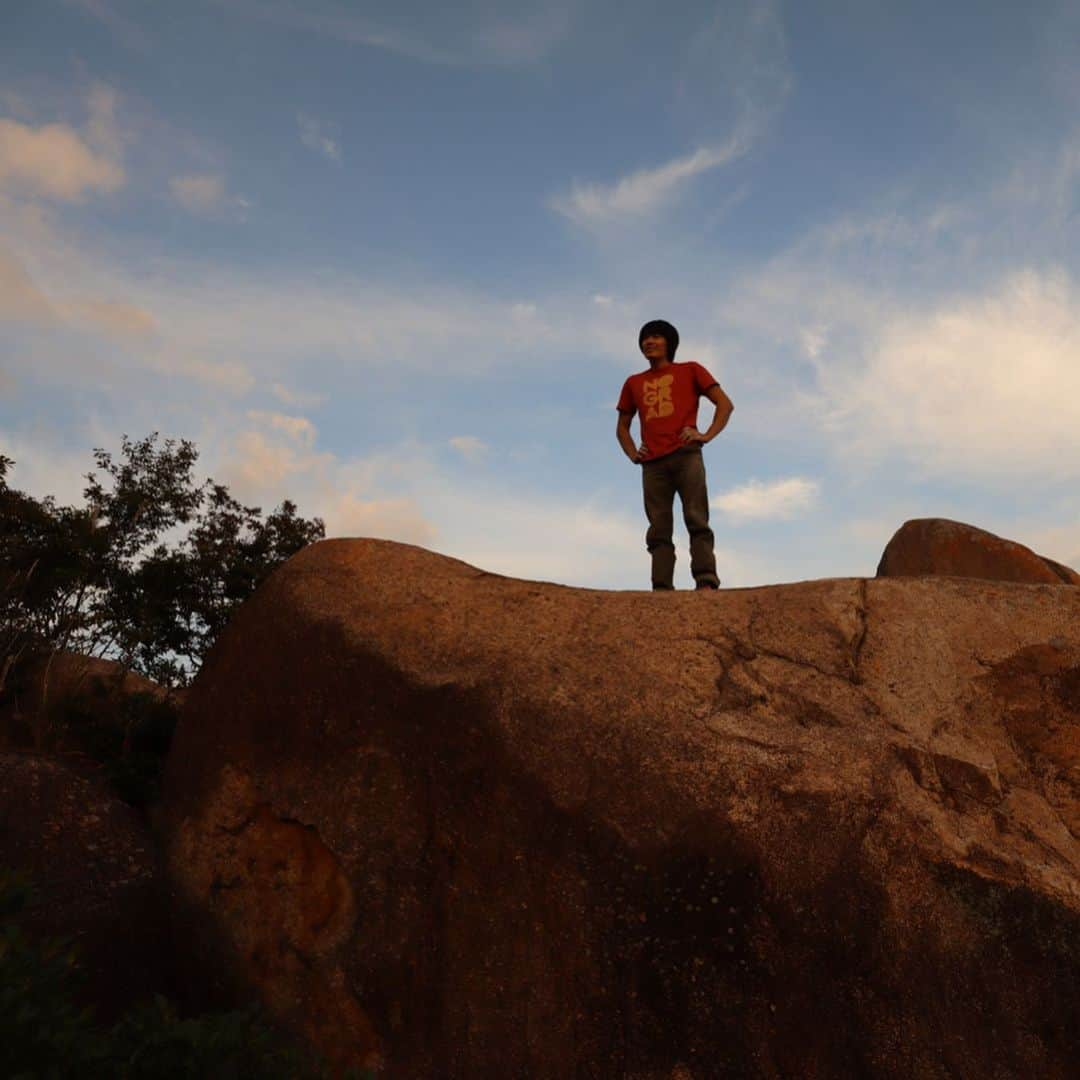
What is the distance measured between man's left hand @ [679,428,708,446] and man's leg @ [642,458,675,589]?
0.22m

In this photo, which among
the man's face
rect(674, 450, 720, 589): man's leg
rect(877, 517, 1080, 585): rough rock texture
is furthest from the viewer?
rect(877, 517, 1080, 585): rough rock texture

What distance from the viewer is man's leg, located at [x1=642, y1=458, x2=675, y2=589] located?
749cm

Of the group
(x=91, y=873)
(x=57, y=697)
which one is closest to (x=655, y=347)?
(x=91, y=873)

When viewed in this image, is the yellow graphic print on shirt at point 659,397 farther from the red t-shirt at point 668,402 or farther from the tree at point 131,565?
the tree at point 131,565

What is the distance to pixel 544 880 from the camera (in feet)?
15.5

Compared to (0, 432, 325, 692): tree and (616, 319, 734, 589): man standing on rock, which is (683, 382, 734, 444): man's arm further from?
(0, 432, 325, 692): tree

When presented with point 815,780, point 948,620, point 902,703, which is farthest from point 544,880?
point 948,620

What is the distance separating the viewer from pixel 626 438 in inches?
312

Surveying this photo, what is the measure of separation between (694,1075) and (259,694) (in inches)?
116

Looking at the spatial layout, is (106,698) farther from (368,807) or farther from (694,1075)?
(694,1075)

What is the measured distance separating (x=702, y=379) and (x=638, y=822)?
159 inches

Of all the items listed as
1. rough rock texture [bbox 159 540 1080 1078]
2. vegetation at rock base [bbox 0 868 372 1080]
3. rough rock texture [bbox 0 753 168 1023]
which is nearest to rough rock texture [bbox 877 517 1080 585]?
rough rock texture [bbox 159 540 1080 1078]

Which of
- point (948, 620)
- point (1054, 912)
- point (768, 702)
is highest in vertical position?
point (948, 620)

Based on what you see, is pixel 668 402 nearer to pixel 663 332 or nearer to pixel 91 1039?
pixel 663 332
